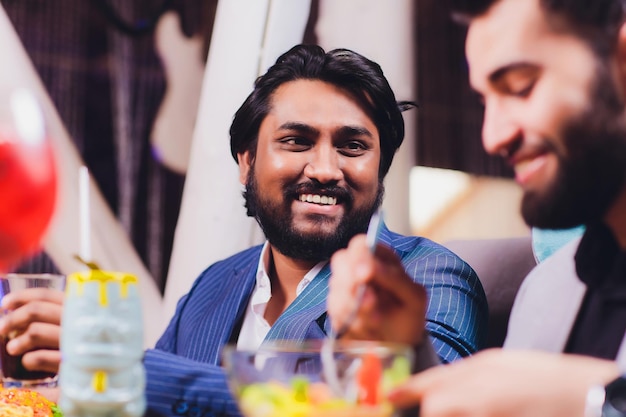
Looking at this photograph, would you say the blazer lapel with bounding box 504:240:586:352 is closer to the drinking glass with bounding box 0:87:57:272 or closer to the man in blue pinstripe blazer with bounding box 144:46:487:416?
the man in blue pinstripe blazer with bounding box 144:46:487:416

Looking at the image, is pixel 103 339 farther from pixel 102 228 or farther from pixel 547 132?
pixel 102 228

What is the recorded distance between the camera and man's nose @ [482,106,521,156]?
1024 millimetres

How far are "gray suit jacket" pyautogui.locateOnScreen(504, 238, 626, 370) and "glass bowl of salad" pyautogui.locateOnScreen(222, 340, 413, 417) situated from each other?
43cm

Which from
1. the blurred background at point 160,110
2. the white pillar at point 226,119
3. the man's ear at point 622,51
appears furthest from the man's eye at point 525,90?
the blurred background at point 160,110

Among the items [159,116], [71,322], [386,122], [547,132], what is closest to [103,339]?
[71,322]

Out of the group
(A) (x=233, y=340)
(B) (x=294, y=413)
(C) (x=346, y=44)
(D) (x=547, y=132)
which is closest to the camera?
(B) (x=294, y=413)

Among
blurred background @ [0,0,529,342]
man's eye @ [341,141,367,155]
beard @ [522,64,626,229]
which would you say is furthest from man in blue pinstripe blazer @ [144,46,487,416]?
blurred background @ [0,0,529,342]

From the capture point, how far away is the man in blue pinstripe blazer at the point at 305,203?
1.68 m

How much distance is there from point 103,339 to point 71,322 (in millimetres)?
42

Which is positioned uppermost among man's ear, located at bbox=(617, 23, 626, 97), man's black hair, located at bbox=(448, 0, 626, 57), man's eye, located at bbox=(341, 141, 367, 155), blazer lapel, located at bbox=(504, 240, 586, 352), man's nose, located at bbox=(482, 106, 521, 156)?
man's black hair, located at bbox=(448, 0, 626, 57)

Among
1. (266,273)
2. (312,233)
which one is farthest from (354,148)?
(266,273)

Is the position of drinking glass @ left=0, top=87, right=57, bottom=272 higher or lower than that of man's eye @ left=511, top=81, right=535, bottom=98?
lower

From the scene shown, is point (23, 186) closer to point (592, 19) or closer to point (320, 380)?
point (320, 380)

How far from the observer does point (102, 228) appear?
2525mm
